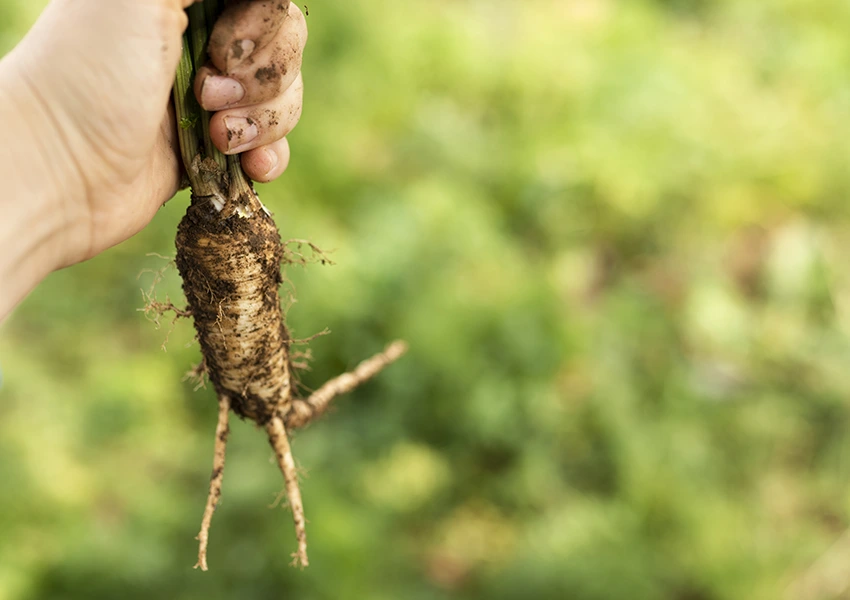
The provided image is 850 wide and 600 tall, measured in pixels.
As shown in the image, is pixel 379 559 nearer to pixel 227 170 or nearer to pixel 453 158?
pixel 227 170

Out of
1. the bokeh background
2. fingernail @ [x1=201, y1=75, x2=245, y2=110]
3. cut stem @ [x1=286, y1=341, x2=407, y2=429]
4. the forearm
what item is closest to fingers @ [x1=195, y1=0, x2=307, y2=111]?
fingernail @ [x1=201, y1=75, x2=245, y2=110]

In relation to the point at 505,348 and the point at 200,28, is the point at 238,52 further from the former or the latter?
the point at 505,348

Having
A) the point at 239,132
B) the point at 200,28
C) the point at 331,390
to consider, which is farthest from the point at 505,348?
the point at 200,28

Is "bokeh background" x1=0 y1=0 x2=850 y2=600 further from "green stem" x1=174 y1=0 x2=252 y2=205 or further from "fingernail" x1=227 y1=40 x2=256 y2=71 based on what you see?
"fingernail" x1=227 y1=40 x2=256 y2=71

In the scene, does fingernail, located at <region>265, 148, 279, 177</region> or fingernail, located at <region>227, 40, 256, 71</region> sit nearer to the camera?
fingernail, located at <region>227, 40, 256, 71</region>

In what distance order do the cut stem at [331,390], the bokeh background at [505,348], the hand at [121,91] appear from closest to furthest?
the hand at [121,91]
the cut stem at [331,390]
the bokeh background at [505,348]

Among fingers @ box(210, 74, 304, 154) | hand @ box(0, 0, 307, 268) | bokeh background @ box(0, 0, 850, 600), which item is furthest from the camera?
bokeh background @ box(0, 0, 850, 600)

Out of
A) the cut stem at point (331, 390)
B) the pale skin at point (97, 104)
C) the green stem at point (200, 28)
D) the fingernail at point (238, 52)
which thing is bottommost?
the cut stem at point (331, 390)

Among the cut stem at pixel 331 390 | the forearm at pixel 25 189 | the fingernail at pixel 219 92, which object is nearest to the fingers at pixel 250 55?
the fingernail at pixel 219 92

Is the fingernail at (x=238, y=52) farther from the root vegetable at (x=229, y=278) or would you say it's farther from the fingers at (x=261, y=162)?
the fingers at (x=261, y=162)

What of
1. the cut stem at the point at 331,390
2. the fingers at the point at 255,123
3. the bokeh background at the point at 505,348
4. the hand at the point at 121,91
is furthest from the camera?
the bokeh background at the point at 505,348
